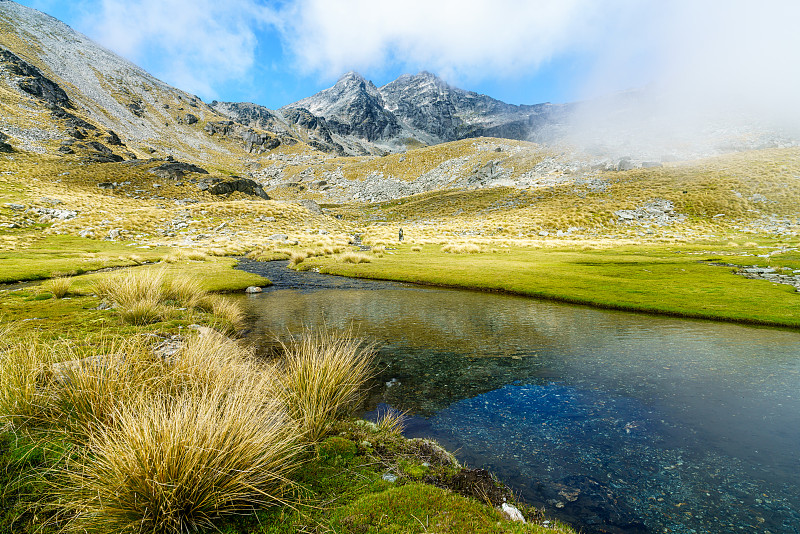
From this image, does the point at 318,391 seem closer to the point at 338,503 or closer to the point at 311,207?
the point at 338,503

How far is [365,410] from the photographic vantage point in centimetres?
867

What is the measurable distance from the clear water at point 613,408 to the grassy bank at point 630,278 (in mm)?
2686

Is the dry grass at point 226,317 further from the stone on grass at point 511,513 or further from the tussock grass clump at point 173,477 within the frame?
the stone on grass at point 511,513

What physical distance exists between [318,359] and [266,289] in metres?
18.2

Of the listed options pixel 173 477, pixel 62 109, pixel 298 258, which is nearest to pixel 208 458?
pixel 173 477

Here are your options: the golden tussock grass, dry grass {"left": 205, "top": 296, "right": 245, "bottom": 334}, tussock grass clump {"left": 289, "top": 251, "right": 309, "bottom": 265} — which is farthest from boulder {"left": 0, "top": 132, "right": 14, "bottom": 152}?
the golden tussock grass

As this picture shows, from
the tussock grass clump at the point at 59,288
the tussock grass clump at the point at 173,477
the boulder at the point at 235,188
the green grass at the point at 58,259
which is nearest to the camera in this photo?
the tussock grass clump at the point at 173,477

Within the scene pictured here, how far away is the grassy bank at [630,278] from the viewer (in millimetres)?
17469

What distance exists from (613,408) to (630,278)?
2077 centimetres

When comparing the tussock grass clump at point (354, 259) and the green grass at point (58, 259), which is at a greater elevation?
the green grass at point (58, 259)

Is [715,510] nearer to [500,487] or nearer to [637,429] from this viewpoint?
[637,429]

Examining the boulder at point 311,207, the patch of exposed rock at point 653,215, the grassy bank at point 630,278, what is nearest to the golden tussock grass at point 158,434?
the grassy bank at point 630,278

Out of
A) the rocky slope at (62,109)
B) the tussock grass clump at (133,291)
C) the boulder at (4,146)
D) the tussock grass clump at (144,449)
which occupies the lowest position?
the tussock grass clump at (144,449)

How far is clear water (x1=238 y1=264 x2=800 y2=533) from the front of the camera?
5.73 m
